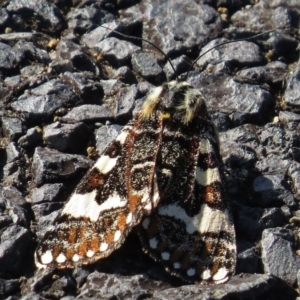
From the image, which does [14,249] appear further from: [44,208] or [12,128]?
[12,128]

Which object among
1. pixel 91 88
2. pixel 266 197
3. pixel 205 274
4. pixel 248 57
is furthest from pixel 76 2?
pixel 205 274

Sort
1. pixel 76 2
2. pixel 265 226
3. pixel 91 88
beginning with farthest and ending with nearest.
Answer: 1. pixel 76 2
2. pixel 91 88
3. pixel 265 226

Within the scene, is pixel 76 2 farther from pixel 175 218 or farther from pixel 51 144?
pixel 175 218

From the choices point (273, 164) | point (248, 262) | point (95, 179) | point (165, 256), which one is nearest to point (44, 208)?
point (95, 179)

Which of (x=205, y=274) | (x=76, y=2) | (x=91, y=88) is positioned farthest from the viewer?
(x=76, y=2)

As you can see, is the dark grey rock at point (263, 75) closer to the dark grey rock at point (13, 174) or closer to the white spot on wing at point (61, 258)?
the dark grey rock at point (13, 174)

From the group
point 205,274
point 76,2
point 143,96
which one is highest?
point 76,2
